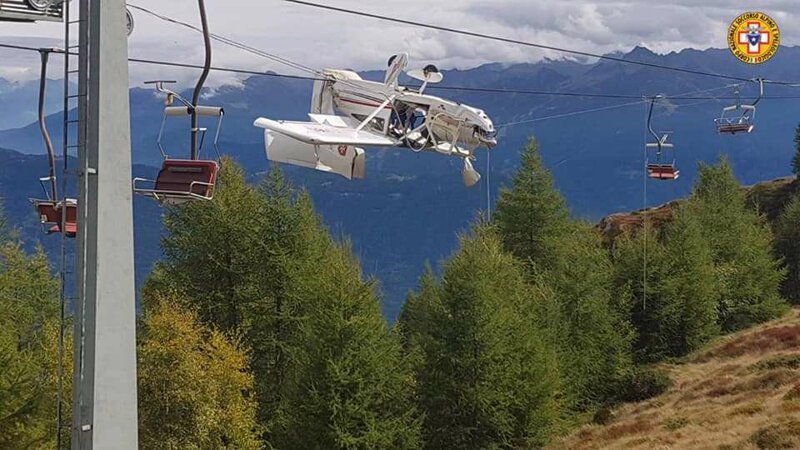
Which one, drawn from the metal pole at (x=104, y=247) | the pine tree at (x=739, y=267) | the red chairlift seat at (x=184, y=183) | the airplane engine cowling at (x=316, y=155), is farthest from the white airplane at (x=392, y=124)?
the pine tree at (x=739, y=267)

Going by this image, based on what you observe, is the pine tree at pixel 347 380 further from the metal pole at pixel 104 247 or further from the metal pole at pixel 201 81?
the metal pole at pixel 104 247

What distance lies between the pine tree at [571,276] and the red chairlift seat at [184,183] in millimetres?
33044

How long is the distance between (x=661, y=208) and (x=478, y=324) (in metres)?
69.1

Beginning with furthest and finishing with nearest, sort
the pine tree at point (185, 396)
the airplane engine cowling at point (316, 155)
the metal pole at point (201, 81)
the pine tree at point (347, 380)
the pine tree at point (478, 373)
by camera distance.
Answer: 1. the pine tree at point (478, 373)
2. the pine tree at point (347, 380)
3. the pine tree at point (185, 396)
4. the airplane engine cowling at point (316, 155)
5. the metal pole at point (201, 81)

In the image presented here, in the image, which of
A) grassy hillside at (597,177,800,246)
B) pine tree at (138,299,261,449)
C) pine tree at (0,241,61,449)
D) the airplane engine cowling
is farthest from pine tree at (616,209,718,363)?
the airplane engine cowling

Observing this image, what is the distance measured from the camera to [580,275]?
47.7m

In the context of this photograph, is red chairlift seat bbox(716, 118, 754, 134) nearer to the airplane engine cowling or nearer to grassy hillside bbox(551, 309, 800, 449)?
grassy hillside bbox(551, 309, 800, 449)

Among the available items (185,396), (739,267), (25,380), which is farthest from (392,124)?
(739,267)

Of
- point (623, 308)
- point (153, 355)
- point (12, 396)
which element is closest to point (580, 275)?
point (623, 308)

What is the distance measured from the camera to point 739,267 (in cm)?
6062

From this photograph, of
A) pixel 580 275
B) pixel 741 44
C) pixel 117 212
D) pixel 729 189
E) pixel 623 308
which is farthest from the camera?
pixel 729 189

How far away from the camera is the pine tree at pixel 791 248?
74438mm

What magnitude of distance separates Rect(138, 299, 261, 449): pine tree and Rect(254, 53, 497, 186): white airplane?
14857 mm

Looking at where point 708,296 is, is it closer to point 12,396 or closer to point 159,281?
point 159,281
